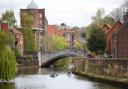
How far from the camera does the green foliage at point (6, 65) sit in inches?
2200

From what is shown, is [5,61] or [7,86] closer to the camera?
[7,86]

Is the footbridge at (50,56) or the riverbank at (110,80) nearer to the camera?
the riverbank at (110,80)

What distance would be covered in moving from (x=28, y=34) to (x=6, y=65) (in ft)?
158

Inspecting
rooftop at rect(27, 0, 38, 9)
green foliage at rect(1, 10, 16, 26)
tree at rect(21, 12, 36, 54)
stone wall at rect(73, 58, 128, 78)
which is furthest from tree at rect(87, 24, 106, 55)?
rooftop at rect(27, 0, 38, 9)

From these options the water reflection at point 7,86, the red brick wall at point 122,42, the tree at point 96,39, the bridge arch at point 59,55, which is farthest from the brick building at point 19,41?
the water reflection at point 7,86

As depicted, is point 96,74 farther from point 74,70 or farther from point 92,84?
point 74,70

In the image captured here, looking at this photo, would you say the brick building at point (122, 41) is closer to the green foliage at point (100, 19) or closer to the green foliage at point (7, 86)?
the green foliage at point (7, 86)

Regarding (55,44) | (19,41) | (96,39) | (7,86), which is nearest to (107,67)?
(7,86)

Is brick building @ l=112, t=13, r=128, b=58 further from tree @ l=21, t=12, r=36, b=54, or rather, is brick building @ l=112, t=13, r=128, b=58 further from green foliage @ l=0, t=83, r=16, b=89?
tree @ l=21, t=12, r=36, b=54

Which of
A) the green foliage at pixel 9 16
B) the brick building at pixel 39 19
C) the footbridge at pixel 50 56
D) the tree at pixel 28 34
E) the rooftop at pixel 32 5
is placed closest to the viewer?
the footbridge at pixel 50 56

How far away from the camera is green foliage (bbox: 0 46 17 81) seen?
183ft

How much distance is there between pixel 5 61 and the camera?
56.9m

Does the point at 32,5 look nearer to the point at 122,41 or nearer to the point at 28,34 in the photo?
the point at 28,34

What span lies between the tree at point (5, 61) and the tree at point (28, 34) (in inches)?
1803
